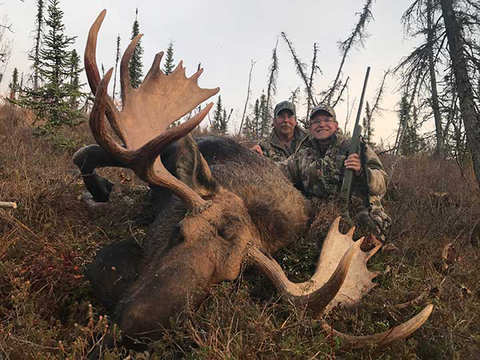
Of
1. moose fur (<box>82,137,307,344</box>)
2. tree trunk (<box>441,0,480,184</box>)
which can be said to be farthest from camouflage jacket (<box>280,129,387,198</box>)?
tree trunk (<box>441,0,480,184</box>)

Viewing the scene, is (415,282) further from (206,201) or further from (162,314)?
(162,314)

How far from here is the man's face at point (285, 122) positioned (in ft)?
24.1

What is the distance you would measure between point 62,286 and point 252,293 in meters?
1.44

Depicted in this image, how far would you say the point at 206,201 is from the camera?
281 cm

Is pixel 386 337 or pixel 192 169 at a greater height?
pixel 192 169

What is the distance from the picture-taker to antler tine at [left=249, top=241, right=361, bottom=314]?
221 cm

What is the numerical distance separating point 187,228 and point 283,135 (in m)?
5.33

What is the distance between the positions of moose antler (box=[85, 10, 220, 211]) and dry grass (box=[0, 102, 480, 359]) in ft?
2.79

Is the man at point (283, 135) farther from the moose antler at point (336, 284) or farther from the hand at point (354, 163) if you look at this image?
the moose antler at point (336, 284)

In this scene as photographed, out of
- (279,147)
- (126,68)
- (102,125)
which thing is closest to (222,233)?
(102,125)

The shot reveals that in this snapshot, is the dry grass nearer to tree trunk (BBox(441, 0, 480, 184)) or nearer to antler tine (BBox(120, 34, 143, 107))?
antler tine (BBox(120, 34, 143, 107))

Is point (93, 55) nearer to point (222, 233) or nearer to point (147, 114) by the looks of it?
point (147, 114)

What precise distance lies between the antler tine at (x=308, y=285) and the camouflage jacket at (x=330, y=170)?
85.1 inches

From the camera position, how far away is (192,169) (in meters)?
2.90
